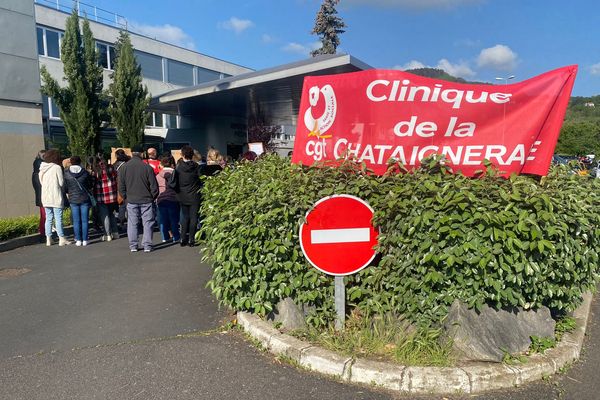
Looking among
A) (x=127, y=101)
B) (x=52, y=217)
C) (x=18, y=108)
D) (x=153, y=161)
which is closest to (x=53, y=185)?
(x=52, y=217)

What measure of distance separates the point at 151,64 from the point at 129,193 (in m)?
27.0

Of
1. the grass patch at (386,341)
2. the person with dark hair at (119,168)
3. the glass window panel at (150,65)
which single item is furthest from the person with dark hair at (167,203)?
the glass window panel at (150,65)

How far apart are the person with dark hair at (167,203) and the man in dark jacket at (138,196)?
0.55 m

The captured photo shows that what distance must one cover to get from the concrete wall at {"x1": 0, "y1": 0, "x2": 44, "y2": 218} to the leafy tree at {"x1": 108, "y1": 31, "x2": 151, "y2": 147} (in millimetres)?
6960

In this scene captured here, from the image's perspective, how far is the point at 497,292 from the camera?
3.20m

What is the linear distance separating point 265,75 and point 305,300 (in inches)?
382

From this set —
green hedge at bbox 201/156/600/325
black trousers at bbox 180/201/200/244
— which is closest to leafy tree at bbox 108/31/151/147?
black trousers at bbox 180/201/200/244

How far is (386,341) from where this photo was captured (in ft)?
11.5

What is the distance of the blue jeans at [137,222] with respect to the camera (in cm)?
743

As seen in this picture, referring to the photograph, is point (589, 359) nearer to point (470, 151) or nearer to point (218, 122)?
point (470, 151)

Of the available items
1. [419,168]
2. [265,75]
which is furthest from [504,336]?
[265,75]

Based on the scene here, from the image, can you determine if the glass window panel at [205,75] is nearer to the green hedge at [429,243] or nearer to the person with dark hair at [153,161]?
the person with dark hair at [153,161]

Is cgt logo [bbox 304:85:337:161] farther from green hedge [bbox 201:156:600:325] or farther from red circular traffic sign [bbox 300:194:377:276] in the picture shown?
red circular traffic sign [bbox 300:194:377:276]

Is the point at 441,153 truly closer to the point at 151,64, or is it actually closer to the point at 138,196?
the point at 138,196
